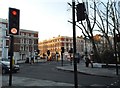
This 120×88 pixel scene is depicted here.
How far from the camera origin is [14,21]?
12.4m

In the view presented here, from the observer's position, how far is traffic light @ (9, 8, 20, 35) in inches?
483

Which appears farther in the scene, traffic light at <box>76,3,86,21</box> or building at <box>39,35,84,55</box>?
building at <box>39,35,84,55</box>

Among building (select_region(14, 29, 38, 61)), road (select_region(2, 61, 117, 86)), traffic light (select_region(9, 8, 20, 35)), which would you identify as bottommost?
road (select_region(2, 61, 117, 86))

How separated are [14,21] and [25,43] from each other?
277 ft

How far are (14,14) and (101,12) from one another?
2456cm

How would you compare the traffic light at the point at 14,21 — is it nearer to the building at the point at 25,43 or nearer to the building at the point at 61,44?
the building at the point at 25,43

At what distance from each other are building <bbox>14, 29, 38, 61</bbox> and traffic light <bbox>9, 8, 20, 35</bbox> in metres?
78.7

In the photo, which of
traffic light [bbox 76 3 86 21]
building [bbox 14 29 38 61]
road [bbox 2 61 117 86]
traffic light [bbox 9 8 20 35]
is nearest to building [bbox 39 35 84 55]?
building [bbox 14 29 38 61]

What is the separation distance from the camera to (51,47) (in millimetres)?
128500

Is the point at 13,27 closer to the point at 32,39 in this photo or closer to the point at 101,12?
the point at 101,12

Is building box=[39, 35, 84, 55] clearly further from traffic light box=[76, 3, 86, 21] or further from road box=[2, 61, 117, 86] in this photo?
traffic light box=[76, 3, 86, 21]

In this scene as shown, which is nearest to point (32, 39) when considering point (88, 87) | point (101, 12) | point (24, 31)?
point (24, 31)

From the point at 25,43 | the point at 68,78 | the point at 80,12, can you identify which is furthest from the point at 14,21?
the point at 25,43

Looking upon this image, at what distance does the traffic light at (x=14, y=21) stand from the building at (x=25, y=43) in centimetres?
7874
